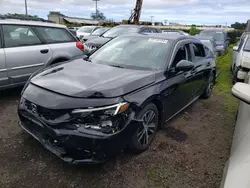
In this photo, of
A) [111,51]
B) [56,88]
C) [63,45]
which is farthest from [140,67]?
[63,45]

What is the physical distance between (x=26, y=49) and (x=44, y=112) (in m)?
2.70

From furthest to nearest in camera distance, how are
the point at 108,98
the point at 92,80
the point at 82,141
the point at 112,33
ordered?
the point at 112,33 → the point at 92,80 → the point at 108,98 → the point at 82,141

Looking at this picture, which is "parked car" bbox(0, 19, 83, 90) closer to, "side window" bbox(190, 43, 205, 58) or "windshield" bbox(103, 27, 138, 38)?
"side window" bbox(190, 43, 205, 58)

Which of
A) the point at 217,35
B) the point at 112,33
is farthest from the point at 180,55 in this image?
the point at 217,35

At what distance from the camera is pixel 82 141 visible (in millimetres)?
2270

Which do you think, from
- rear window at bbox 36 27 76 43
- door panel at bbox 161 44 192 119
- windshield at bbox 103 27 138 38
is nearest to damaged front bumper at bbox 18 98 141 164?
door panel at bbox 161 44 192 119

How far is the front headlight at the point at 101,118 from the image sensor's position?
2.32m

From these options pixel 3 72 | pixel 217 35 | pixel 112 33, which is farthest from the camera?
pixel 217 35

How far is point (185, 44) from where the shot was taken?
391 cm

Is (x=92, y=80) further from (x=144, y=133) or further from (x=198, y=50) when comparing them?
(x=198, y=50)

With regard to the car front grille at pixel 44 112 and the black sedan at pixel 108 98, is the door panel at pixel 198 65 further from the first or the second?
the car front grille at pixel 44 112

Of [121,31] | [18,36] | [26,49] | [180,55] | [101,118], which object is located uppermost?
[121,31]

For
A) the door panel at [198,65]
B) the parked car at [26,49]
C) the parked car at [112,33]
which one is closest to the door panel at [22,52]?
the parked car at [26,49]

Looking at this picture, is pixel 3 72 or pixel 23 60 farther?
pixel 23 60
